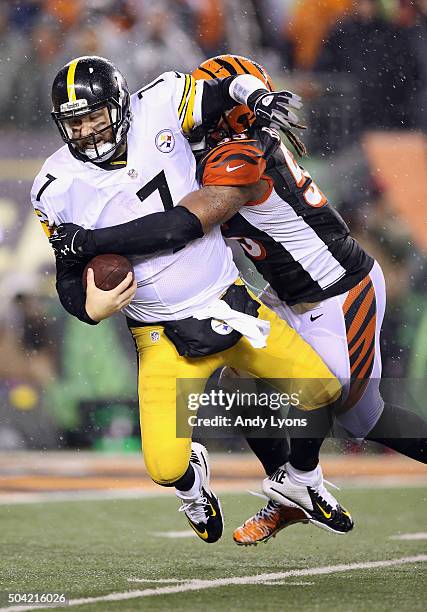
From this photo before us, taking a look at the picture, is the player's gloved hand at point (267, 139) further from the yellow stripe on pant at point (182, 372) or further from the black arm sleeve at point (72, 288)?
the black arm sleeve at point (72, 288)

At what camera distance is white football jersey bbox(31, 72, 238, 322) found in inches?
129

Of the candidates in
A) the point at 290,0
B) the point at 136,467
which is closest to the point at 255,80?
the point at 136,467

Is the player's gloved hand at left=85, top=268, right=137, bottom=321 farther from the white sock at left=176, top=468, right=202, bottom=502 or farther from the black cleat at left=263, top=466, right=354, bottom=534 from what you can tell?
the black cleat at left=263, top=466, right=354, bottom=534

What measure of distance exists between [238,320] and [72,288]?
50 cm

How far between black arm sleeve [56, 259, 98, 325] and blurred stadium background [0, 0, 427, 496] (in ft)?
13.2

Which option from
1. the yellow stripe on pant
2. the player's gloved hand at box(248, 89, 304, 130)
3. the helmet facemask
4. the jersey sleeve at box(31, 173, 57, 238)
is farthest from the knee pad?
the player's gloved hand at box(248, 89, 304, 130)

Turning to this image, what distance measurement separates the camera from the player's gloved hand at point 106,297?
3.22 m

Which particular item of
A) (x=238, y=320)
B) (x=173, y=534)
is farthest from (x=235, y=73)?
(x=173, y=534)

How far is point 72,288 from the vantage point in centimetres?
332

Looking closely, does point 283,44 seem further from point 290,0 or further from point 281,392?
point 281,392

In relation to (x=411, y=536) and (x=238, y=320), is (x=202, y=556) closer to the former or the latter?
(x=411, y=536)

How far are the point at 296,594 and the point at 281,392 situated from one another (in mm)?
680

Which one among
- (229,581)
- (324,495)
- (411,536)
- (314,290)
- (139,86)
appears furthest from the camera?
(139,86)

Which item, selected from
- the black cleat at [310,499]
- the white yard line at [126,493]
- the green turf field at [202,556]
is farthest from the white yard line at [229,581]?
the white yard line at [126,493]
